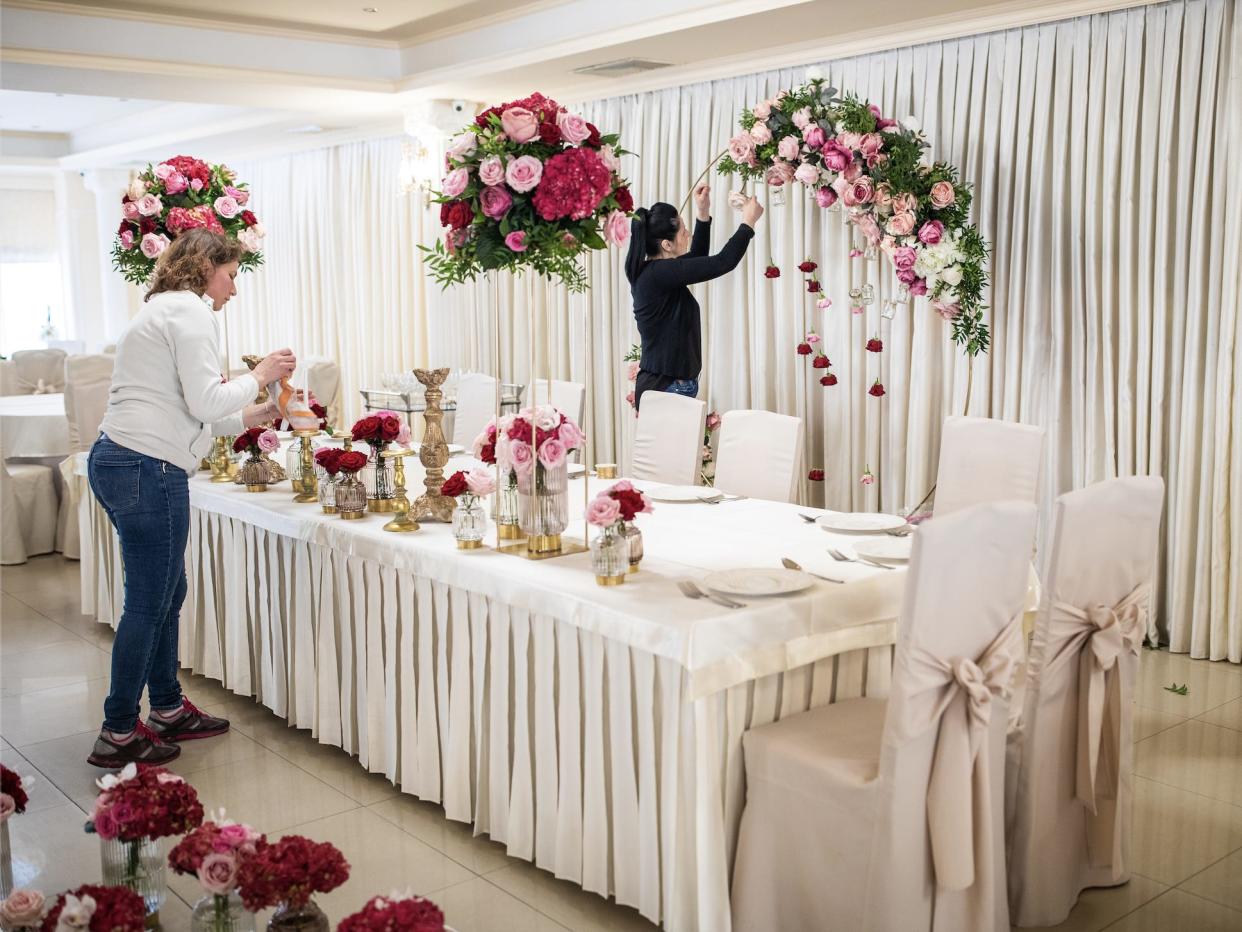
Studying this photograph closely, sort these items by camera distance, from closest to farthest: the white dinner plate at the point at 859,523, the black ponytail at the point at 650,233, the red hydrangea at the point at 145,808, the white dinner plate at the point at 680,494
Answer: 1. the red hydrangea at the point at 145,808
2. the white dinner plate at the point at 859,523
3. the white dinner plate at the point at 680,494
4. the black ponytail at the point at 650,233

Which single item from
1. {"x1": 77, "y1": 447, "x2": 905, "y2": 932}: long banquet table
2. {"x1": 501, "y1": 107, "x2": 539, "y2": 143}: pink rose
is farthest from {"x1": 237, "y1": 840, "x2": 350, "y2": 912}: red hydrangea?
{"x1": 501, "y1": 107, "x2": 539, "y2": 143}: pink rose

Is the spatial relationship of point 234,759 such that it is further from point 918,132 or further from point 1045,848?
point 918,132

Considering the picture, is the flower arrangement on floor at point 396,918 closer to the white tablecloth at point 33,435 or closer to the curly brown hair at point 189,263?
the curly brown hair at point 189,263

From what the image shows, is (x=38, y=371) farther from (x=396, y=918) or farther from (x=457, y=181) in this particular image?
(x=396, y=918)

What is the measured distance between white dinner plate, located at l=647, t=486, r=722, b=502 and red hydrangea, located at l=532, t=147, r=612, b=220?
1242mm

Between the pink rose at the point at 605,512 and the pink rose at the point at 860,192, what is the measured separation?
2.65m

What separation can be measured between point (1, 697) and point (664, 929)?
304cm

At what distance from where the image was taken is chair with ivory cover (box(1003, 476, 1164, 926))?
2.71m

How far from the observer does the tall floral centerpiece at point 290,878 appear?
2.35 m

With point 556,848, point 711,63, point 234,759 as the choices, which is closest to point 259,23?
point 711,63

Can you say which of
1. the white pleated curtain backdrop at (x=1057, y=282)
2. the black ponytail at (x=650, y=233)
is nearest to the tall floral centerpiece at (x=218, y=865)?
the white pleated curtain backdrop at (x=1057, y=282)

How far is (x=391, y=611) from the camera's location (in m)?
3.53

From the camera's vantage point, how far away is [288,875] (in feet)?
7.70

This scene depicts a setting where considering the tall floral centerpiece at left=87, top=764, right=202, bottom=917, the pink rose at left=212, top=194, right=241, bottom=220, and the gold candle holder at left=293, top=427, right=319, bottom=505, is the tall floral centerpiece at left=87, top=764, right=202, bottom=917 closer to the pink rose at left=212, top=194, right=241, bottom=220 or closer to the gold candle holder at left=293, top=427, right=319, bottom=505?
the gold candle holder at left=293, top=427, right=319, bottom=505
